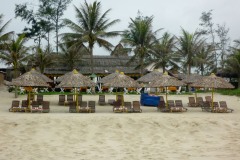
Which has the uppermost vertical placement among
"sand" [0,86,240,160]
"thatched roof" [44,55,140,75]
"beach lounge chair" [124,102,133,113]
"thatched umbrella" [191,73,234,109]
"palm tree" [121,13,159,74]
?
"palm tree" [121,13,159,74]

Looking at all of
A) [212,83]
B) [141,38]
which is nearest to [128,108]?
[212,83]

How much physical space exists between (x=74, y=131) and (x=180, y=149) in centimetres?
427

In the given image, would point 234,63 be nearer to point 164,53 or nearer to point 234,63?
point 234,63

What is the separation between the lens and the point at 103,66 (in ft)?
118

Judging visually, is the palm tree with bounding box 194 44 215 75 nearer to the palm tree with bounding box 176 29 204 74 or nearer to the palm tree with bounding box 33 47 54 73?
the palm tree with bounding box 176 29 204 74

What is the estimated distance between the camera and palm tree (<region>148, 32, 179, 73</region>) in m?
33.6

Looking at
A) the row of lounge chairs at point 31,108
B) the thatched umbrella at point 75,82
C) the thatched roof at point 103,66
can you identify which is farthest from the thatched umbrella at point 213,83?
the thatched roof at point 103,66

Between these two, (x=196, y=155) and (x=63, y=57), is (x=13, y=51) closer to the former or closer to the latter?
(x=63, y=57)

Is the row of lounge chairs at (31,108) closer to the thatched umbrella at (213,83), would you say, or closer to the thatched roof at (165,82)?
the thatched roof at (165,82)

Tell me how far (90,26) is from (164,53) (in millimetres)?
8719

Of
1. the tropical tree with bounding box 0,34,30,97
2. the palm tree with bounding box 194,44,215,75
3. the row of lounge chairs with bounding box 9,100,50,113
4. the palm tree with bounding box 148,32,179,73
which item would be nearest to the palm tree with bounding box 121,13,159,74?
the palm tree with bounding box 148,32,179,73

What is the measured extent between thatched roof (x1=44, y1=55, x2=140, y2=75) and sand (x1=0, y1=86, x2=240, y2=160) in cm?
2029

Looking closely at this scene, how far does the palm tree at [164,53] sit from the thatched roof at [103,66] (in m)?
2.69

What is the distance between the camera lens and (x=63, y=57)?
34.1 meters
